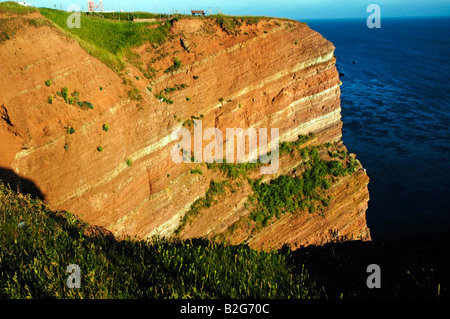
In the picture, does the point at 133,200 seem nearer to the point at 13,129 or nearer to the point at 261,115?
the point at 13,129

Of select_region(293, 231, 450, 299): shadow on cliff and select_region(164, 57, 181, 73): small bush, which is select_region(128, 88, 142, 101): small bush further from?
select_region(293, 231, 450, 299): shadow on cliff

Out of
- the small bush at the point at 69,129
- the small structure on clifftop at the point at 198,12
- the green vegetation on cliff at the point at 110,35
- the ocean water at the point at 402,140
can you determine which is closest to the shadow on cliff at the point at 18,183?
the small bush at the point at 69,129

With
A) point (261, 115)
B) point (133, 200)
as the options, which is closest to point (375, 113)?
point (261, 115)

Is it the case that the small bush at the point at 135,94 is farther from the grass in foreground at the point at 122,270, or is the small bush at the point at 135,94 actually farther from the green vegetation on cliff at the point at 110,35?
the grass in foreground at the point at 122,270

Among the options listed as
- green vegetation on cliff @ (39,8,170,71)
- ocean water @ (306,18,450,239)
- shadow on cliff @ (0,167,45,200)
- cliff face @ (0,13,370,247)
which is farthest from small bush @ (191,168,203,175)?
ocean water @ (306,18,450,239)

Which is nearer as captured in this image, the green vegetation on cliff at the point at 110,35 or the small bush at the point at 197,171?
the green vegetation on cliff at the point at 110,35

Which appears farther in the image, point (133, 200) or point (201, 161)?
point (201, 161)
